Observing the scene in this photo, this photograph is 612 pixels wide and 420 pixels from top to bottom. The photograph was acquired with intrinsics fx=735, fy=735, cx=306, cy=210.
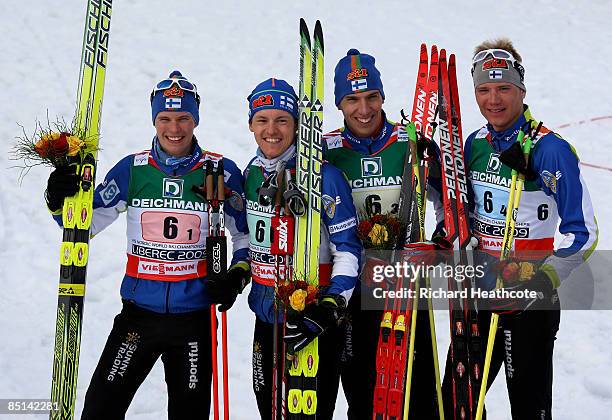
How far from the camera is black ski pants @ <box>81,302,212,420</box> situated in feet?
12.9

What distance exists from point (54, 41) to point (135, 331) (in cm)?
869

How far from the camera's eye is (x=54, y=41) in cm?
1148

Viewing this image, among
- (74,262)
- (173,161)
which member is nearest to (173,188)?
(173,161)

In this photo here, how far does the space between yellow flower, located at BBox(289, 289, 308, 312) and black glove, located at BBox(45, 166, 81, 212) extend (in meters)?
1.32

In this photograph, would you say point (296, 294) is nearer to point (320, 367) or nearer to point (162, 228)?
point (320, 367)

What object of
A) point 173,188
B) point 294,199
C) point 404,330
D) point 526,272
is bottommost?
point 404,330

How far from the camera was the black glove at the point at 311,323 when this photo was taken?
11.8 ft

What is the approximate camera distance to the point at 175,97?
13.2 ft

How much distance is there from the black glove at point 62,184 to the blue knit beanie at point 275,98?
1009mm

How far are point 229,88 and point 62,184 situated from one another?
7328 mm

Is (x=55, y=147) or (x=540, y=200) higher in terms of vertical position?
(x=55, y=147)

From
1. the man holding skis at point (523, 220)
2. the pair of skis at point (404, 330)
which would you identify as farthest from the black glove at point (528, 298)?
the pair of skis at point (404, 330)

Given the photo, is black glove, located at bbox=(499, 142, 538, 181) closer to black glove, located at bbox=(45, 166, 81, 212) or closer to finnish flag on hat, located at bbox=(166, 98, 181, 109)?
finnish flag on hat, located at bbox=(166, 98, 181, 109)

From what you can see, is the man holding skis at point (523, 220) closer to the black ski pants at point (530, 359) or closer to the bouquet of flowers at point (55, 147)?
the black ski pants at point (530, 359)
